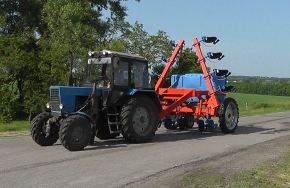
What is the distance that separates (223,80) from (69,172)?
9137 millimetres

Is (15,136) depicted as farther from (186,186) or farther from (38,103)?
(38,103)

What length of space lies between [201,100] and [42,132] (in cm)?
595

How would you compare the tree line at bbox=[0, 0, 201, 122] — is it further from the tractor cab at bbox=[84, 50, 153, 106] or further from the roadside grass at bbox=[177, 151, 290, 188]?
the roadside grass at bbox=[177, 151, 290, 188]

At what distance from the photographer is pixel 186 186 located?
7625 mm

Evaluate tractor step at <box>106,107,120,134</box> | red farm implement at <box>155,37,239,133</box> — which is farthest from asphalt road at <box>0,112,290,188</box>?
red farm implement at <box>155,37,239,133</box>

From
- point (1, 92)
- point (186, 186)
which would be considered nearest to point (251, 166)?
point (186, 186)

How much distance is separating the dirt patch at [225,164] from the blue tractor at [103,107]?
2726 mm

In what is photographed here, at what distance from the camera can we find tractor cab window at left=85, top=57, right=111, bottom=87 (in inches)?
491

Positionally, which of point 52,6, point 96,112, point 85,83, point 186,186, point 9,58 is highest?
point 52,6

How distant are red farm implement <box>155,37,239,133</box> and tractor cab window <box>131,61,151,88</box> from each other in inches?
65.3

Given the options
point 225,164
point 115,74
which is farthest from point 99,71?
point 225,164

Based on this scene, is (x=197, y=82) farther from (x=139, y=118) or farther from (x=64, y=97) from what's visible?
(x=64, y=97)

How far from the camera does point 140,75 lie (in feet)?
42.7

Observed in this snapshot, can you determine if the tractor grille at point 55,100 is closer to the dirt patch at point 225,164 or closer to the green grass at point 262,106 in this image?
the dirt patch at point 225,164
